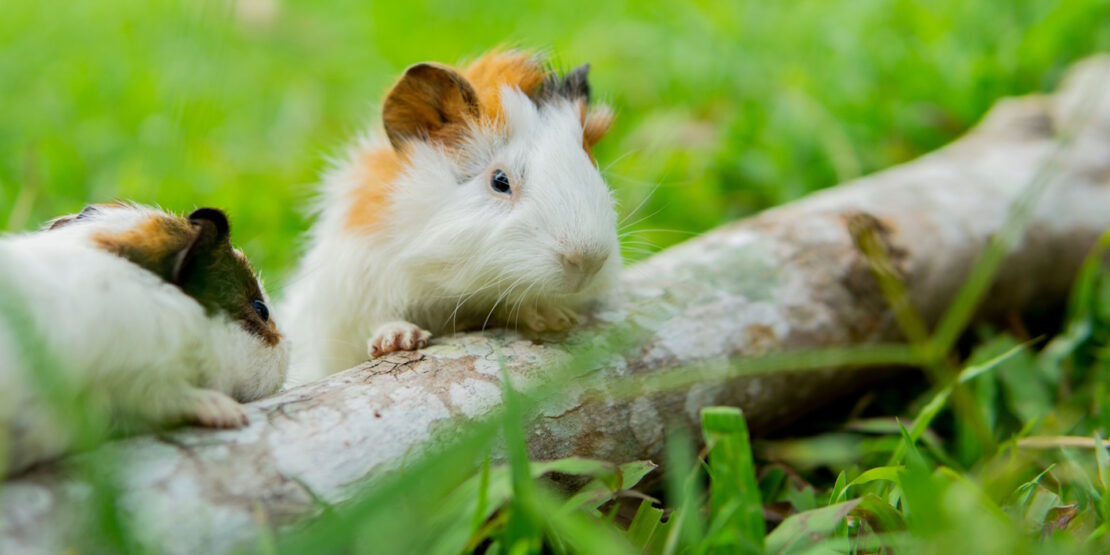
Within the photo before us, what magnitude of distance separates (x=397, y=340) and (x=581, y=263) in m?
0.71

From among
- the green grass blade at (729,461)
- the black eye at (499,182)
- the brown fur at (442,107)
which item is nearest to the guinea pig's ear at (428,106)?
the brown fur at (442,107)

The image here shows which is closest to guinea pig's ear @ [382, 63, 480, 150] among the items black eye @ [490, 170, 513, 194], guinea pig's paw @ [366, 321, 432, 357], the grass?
black eye @ [490, 170, 513, 194]

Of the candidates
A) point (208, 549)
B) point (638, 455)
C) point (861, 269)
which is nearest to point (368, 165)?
point (638, 455)

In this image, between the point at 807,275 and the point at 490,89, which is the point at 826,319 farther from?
the point at 490,89

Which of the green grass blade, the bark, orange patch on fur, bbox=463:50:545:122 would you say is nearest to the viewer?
the bark

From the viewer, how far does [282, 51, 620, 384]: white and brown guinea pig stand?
3.04 meters

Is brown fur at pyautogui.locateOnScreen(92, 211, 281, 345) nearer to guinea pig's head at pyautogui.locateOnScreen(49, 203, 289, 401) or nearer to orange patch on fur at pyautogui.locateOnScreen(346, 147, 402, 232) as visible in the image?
guinea pig's head at pyautogui.locateOnScreen(49, 203, 289, 401)

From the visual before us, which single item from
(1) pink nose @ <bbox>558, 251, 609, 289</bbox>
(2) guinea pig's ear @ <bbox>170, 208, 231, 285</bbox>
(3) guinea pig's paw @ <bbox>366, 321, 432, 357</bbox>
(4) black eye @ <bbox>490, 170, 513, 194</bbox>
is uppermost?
(2) guinea pig's ear @ <bbox>170, 208, 231, 285</bbox>

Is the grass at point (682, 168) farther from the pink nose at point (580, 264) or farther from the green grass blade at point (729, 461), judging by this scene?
the pink nose at point (580, 264)

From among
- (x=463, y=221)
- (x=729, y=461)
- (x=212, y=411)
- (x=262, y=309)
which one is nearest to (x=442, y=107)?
(x=463, y=221)

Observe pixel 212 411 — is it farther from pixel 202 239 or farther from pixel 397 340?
pixel 397 340

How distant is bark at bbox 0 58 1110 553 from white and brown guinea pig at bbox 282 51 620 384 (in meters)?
0.23

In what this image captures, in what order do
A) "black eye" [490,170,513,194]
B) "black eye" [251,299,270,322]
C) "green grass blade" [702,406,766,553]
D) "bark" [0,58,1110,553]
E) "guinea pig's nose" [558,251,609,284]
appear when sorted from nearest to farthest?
"bark" [0,58,1110,553] → "green grass blade" [702,406,766,553] → "black eye" [251,299,270,322] → "guinea pig's nose" [558,251,609,284] → "black eye" [490,170,513,194]

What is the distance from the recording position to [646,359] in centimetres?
322
